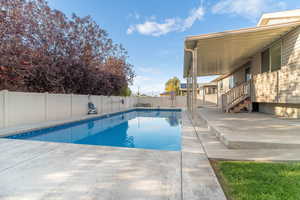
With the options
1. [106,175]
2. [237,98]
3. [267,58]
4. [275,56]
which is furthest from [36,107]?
[267,58]

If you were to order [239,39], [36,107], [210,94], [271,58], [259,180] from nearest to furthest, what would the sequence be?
[259,180]
[239,39]
[271,58]
[36,107]
[210,94]

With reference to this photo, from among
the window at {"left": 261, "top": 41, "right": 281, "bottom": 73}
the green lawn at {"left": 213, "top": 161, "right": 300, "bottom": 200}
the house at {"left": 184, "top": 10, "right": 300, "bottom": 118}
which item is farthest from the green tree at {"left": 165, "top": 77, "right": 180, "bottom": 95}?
the green lawn at {"left": 213, "top": 161, "right": 300, "bottom": 200}

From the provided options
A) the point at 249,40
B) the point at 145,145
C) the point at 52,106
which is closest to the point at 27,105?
the point at 52,106

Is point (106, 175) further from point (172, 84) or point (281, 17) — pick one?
point (172, 84)

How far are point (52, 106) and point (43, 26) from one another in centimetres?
444

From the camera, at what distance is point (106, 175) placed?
2293mm

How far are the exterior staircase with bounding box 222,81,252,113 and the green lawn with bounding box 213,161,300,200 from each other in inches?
276

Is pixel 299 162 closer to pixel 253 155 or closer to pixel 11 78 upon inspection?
pixel 253 155

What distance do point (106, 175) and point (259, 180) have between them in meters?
2.23

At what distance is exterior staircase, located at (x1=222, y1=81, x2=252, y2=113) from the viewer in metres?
8.86

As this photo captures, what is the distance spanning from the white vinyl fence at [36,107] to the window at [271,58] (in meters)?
11.7

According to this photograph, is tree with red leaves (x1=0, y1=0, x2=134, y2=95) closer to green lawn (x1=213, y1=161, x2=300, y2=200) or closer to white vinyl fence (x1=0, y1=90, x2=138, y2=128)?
white vinyl fence (x1=0, y1=90, x2=138, y2=128)

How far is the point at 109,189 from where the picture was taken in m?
1.93

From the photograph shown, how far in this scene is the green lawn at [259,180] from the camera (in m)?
1.72
